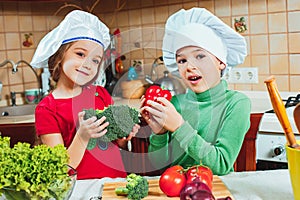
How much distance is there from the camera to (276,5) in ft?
6.47

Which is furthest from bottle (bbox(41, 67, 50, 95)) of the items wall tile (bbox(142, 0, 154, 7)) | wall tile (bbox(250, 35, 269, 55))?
wall tile (bbox(250, 35, 269, 55))

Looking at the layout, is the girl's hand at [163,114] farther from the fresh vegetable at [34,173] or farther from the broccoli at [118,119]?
the fresh vegetable at [34,173]

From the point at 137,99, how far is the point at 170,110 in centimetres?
14

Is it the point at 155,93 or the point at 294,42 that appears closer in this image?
the point at 155,93

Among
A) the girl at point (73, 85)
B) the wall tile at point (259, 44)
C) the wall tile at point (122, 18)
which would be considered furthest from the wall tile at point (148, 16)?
the girl at point (73, 85)

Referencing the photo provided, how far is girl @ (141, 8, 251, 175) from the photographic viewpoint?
105 cm

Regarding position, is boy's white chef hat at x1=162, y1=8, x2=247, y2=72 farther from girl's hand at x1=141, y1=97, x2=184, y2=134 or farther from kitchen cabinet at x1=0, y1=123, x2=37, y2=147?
kitchen cabinet at x1=0, y1=123, x2=37, y2=147

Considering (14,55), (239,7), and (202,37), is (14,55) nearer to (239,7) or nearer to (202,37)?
(239,7)

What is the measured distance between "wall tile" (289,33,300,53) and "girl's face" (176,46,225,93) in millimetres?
922

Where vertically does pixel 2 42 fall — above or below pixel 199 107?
above

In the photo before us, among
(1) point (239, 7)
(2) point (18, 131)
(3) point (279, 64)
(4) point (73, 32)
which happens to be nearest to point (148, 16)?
(1) point (239, 7)

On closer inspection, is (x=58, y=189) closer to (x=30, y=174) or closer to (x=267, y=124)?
(x=30, y=174)

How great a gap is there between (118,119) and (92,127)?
66 millimetres

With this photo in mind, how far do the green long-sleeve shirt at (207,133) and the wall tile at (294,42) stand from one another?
87 centimetres
